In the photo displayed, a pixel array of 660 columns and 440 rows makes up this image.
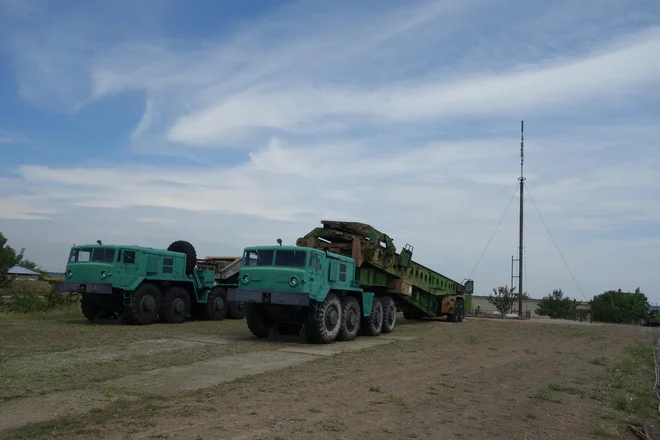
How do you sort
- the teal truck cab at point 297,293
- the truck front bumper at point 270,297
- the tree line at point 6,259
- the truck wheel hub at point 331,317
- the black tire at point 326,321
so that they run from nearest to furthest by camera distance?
the truck front bumper at point 270,297 < the teal truck cab at point 297,293 < the black tire at point 326,321 < the truck wheel hub at point 331,317 < the tree line at point 6,259

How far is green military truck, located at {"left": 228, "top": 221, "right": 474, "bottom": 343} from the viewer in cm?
1452

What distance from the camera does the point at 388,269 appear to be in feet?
67.8

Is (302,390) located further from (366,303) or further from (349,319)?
(366,303)

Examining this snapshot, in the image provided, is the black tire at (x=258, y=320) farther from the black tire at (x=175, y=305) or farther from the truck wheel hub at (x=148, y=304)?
the black tire at (x=175, y=305)

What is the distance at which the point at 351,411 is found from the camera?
760 cm

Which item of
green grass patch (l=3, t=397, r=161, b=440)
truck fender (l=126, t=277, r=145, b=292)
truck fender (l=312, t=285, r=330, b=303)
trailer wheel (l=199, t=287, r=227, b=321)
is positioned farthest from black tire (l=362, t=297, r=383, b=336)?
green grass patch (l=3, t=397, r=161, b=440)

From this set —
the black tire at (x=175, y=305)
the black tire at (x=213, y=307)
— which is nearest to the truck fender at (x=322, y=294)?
the black tire at (x=175, y=305)

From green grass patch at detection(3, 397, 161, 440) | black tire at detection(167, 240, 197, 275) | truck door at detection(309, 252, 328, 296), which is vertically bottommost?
green grass patch at detection(3, 397, 161, 440)

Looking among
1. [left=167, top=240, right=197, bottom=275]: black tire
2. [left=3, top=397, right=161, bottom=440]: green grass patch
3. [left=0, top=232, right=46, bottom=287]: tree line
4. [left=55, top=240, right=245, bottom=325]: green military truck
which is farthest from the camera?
[left=0, top=232, right=46, bottom=287]: tree line

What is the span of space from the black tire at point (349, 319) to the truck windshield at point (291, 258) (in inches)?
90.7

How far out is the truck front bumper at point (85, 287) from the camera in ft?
57.2

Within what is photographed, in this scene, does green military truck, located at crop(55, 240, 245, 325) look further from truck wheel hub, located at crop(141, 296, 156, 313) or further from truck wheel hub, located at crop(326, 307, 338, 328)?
truck wheel hub, located at crop(326, 307, 338, 328)

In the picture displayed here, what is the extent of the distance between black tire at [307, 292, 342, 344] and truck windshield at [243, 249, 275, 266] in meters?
Result: 1.64

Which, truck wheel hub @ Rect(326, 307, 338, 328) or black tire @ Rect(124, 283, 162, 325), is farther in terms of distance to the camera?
black tire @ Rect(124, 283, 162, 325)
